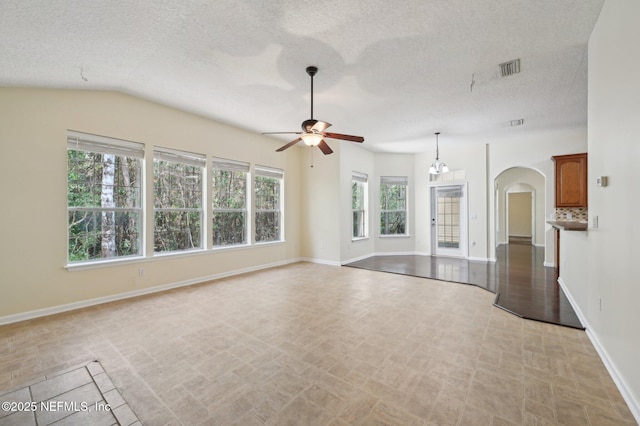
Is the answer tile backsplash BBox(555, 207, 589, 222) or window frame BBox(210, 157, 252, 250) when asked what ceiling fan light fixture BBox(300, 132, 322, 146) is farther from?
tile backsplash BBox(555, 207, 589, 222)

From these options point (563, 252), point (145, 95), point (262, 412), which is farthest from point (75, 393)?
point (563, 252)

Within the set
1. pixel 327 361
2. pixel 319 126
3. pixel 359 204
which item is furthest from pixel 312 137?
pixel 359 204

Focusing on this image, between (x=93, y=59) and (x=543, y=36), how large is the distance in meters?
4.65

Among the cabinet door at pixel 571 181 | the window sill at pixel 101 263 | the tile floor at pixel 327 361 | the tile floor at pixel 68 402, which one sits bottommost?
the tile floor at pixel 68 402

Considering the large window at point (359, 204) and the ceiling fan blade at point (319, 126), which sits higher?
the ceiling fan blade at point (319, 126)

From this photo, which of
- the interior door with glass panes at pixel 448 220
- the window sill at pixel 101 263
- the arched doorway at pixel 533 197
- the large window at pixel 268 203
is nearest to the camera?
the window sill at pixel 101 263

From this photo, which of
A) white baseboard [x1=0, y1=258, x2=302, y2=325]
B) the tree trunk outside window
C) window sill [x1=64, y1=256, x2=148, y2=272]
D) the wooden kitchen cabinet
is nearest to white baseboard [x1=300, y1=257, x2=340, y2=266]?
white baseboard [x1=0, y1=258, x2=302, y2=325]

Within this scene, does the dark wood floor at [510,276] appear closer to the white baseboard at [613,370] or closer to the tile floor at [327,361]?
the white baseboard at [613,370]

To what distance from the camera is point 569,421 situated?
164 centimetres

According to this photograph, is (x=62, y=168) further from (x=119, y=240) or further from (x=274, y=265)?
(x=274, y=265)

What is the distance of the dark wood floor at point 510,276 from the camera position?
11.2ft

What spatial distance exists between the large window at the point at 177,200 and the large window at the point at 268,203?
1346 mm

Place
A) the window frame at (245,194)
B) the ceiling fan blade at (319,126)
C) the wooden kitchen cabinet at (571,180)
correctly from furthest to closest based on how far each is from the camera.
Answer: the window frame at (245,194) < the wooden kitchen cabinet at (571,180) < the ceiling fan blade at (319,126)

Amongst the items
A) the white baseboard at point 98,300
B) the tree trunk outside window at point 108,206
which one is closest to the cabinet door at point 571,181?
the white baseboard at point 98,300
